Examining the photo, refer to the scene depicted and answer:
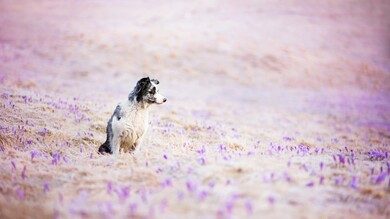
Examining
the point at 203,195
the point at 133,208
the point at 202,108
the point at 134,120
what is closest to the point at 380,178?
the point at 203,195

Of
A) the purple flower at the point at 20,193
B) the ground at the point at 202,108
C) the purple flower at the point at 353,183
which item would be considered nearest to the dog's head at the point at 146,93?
the ground at the point at 202,108

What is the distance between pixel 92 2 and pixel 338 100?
59.1 metres

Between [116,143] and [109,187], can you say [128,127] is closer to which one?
[116,143]

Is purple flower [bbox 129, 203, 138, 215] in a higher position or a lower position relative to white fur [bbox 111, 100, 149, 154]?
lower

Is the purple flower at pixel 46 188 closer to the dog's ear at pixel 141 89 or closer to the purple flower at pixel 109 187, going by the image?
the purple flower at pixel 109 187

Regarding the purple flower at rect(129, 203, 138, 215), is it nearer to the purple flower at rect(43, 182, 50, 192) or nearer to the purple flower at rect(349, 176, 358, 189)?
the purple flower at rect(43, 182, 50, 192)

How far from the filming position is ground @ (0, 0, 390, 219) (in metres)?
5.27

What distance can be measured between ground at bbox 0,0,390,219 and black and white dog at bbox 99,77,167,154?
0.40 meters

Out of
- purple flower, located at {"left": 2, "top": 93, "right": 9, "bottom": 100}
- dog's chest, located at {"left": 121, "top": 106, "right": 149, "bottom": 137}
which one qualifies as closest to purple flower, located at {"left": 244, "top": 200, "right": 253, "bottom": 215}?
dog's chest, located at {"left": 121, "top": 106, "right": 149, "bottom": 137}

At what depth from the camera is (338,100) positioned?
32.1 m

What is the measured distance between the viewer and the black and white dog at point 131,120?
28.8ft

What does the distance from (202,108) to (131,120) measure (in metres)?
14.5

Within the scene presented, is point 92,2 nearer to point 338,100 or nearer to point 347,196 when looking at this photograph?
point 338,100

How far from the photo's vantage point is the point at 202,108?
23.3m
